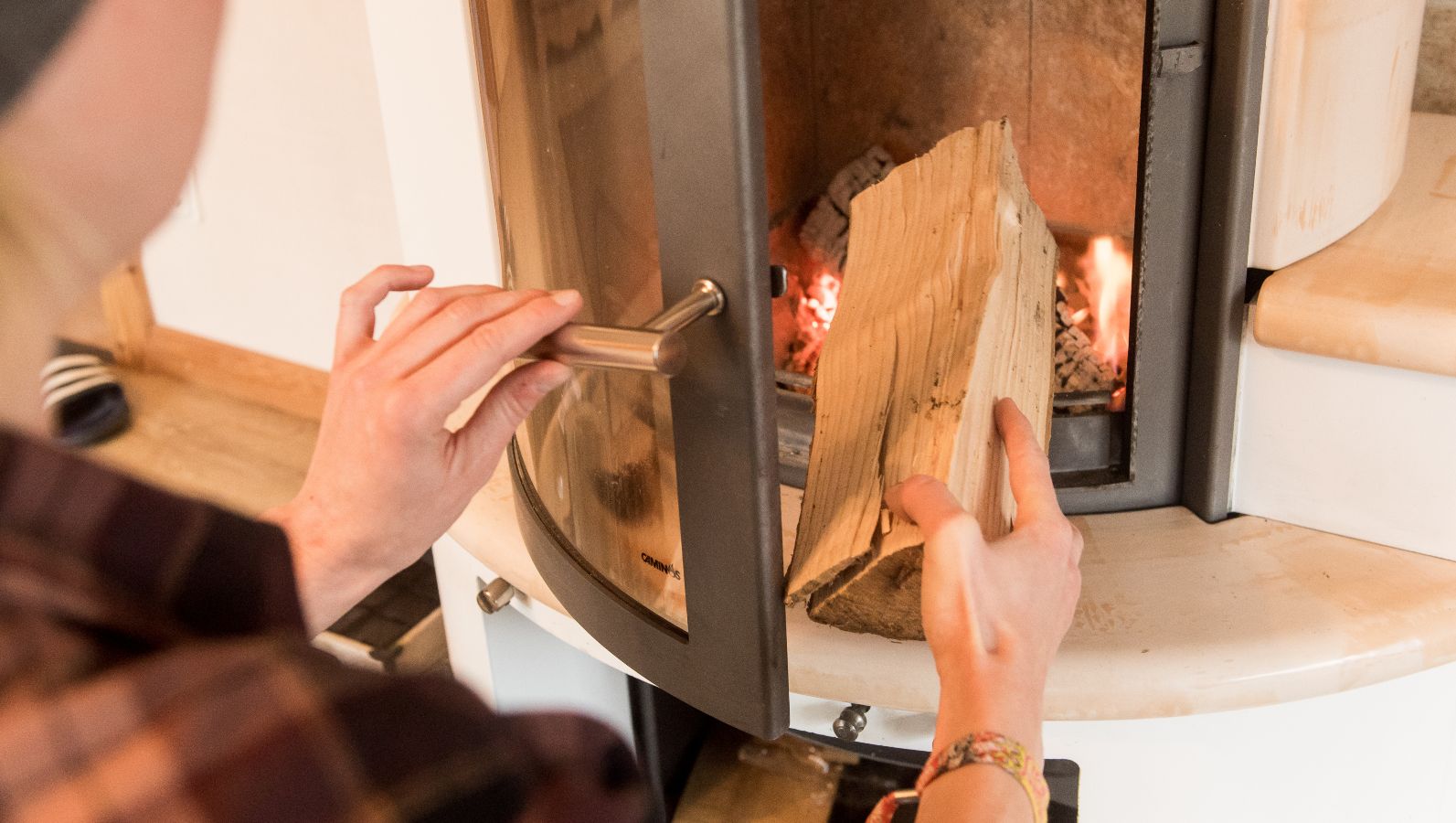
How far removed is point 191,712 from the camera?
0.82 ft

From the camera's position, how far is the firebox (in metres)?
0.69

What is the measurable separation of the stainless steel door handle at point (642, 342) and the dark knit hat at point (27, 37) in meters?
0.39

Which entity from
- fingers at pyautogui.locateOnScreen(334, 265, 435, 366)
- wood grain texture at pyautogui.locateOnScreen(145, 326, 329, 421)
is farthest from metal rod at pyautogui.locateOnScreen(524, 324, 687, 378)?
wood grain texture at pyautogui.locateOnScreen(145, 326, 329, 421)

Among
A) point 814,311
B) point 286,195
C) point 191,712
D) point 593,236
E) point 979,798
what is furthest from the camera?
point 286,195

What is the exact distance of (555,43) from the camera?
2.76 feet

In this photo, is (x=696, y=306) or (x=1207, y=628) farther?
(x=1207, y=628)

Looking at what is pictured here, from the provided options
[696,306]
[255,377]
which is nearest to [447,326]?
[696,306]

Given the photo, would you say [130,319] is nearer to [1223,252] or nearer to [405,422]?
[405,422]

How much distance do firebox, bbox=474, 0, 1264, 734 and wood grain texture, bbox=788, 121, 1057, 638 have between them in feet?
0.19

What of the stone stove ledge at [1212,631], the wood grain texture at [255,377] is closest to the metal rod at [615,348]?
the stone stove ledge at [1212,631]

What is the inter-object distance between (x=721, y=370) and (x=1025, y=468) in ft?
0.71

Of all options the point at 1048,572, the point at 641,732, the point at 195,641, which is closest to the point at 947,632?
the point at 1048,572

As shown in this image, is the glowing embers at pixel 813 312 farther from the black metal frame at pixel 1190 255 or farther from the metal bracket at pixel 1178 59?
the metal bracket at pixel 1178 59

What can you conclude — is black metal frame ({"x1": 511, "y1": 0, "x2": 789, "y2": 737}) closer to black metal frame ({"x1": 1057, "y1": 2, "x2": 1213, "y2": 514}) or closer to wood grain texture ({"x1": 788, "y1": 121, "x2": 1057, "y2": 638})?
wood grain texture ({"x1": 788, "y1": 121, "x2": 1057, "y2": 638})
